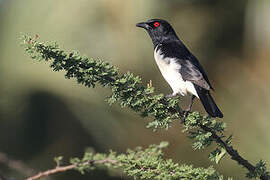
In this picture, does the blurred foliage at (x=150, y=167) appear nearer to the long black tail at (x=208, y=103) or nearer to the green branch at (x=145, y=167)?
the green branch at (x=145, y=167)

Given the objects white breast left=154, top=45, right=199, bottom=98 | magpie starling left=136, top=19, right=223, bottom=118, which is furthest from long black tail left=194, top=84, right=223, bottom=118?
white breast left=154, top=45, right=199, bottom=98

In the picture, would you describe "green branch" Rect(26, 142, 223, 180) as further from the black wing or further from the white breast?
the white breast

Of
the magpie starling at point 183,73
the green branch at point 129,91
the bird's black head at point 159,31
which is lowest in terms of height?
the green branch at point 129,91

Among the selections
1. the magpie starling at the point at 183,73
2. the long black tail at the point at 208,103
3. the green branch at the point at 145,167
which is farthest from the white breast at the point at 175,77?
the green branch at the point at 145,167

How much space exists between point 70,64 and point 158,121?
52cm

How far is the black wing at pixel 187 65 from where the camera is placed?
4.09 meters

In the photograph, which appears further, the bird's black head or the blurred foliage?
the bird's black head

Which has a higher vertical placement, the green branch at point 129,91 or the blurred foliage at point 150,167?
the green branch at point 129,91

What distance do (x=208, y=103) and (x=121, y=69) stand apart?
3880 mm

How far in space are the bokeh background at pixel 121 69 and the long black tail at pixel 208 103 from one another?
335 centimetres

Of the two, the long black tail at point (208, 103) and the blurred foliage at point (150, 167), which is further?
the long black tail at point (208, 103)

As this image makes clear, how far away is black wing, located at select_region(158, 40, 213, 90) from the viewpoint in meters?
4.09

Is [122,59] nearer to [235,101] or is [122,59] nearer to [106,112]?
[106,112]

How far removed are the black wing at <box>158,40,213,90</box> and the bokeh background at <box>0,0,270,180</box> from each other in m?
2.62
